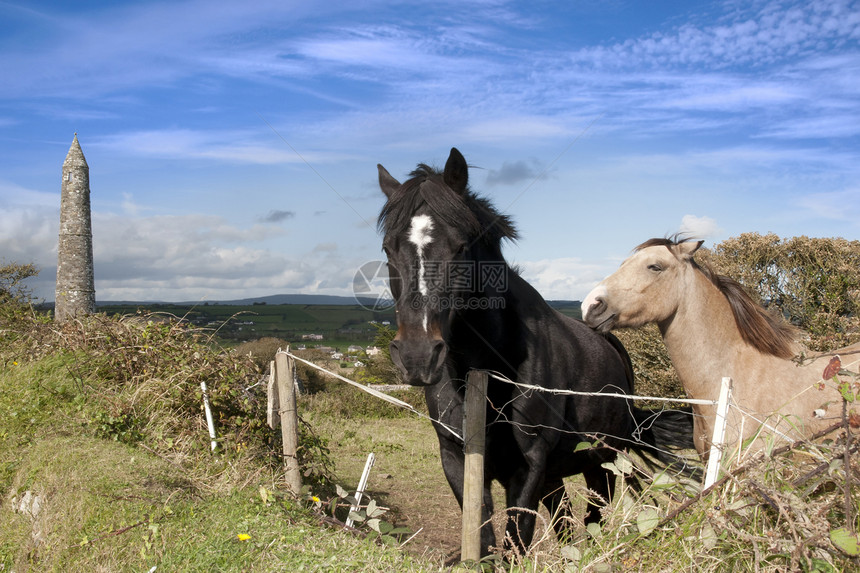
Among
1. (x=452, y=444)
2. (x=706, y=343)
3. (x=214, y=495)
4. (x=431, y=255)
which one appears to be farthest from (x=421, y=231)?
(x=214, y=495)

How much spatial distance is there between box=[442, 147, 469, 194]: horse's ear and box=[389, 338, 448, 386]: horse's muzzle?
3.38 feet

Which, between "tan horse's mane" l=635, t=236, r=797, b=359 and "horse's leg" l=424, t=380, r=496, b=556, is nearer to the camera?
"horse's leg" l=424, t=380, r=496, b=556

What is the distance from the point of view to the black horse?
9.12ft

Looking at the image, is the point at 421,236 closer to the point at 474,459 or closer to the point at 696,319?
the point at 474,459

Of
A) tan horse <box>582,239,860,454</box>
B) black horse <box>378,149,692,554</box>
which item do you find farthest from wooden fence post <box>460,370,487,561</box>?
tan horse <box>582,239,860,454</box>

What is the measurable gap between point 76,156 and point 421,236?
17.7 metres

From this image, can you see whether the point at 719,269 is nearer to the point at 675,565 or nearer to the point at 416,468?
the point at 416,468

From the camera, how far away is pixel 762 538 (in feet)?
6.98

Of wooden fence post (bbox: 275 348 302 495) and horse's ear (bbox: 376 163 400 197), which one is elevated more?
horse's ear (bbox: 376 163 400 197)

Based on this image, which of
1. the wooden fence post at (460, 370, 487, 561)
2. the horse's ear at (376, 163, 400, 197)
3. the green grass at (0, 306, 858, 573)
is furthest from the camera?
the horse's ear at (376, 163, 400, 197)

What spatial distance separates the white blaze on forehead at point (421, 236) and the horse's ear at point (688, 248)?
6.08ft

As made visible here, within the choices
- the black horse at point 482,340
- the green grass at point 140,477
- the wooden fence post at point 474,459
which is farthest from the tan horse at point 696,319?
the green grass at point 140,477

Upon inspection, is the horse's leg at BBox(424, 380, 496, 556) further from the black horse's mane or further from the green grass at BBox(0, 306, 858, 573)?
the black horse's mane

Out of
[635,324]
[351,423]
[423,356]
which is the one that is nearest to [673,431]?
[635,324]
